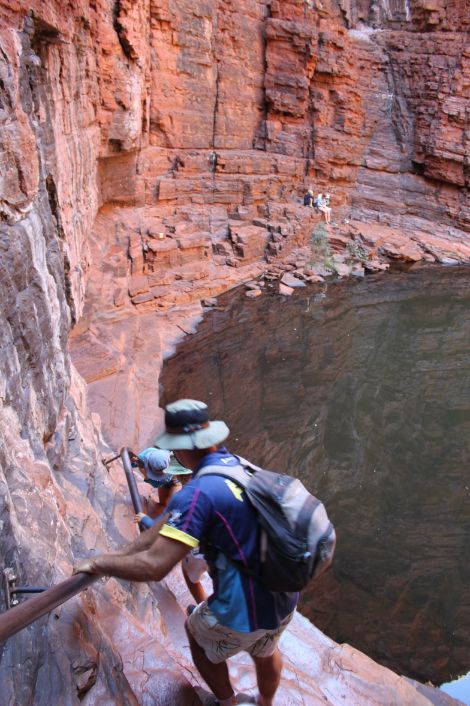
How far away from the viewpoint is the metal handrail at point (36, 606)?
146 cm

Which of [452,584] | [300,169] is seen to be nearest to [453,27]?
[300,169]

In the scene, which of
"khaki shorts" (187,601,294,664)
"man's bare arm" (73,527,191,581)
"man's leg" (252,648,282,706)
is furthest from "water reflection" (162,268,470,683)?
"man's bare arm" (73,527,191,581)

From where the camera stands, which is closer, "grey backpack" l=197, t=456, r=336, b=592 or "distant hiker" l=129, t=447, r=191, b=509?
"grey backpack" l=197, t=456, r=336, b=592

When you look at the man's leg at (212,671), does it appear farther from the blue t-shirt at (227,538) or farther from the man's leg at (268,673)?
the blue t-shirt at (227,538)

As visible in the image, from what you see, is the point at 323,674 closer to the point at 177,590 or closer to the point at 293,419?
the point at 177,590

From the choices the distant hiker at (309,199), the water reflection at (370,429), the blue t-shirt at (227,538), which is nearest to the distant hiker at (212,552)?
the blue t-shirt at (227,538)

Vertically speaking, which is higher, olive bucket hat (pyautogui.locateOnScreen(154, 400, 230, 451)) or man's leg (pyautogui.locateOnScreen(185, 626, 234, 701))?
olive bucket hat (pyautogui.locateOnScreen(154, 400, 230, 451))

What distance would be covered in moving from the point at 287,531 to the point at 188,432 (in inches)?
18.9

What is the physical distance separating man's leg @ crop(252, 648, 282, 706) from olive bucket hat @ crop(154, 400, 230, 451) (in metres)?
0.97

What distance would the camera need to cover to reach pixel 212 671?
6.78ft

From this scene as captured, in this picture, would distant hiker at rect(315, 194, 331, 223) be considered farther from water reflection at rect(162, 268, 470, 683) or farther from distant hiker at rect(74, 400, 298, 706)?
distant hiker at rect(74, 400, 298, 706)

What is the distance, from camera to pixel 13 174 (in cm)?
288

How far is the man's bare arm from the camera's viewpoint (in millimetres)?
1583

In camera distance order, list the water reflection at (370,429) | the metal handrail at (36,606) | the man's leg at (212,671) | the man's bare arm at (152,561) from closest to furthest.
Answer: the metal handrail at (36,606) < the man's bare arm at (152,561) < the man's leg at (212,671) < the water reflection at (370,429)
